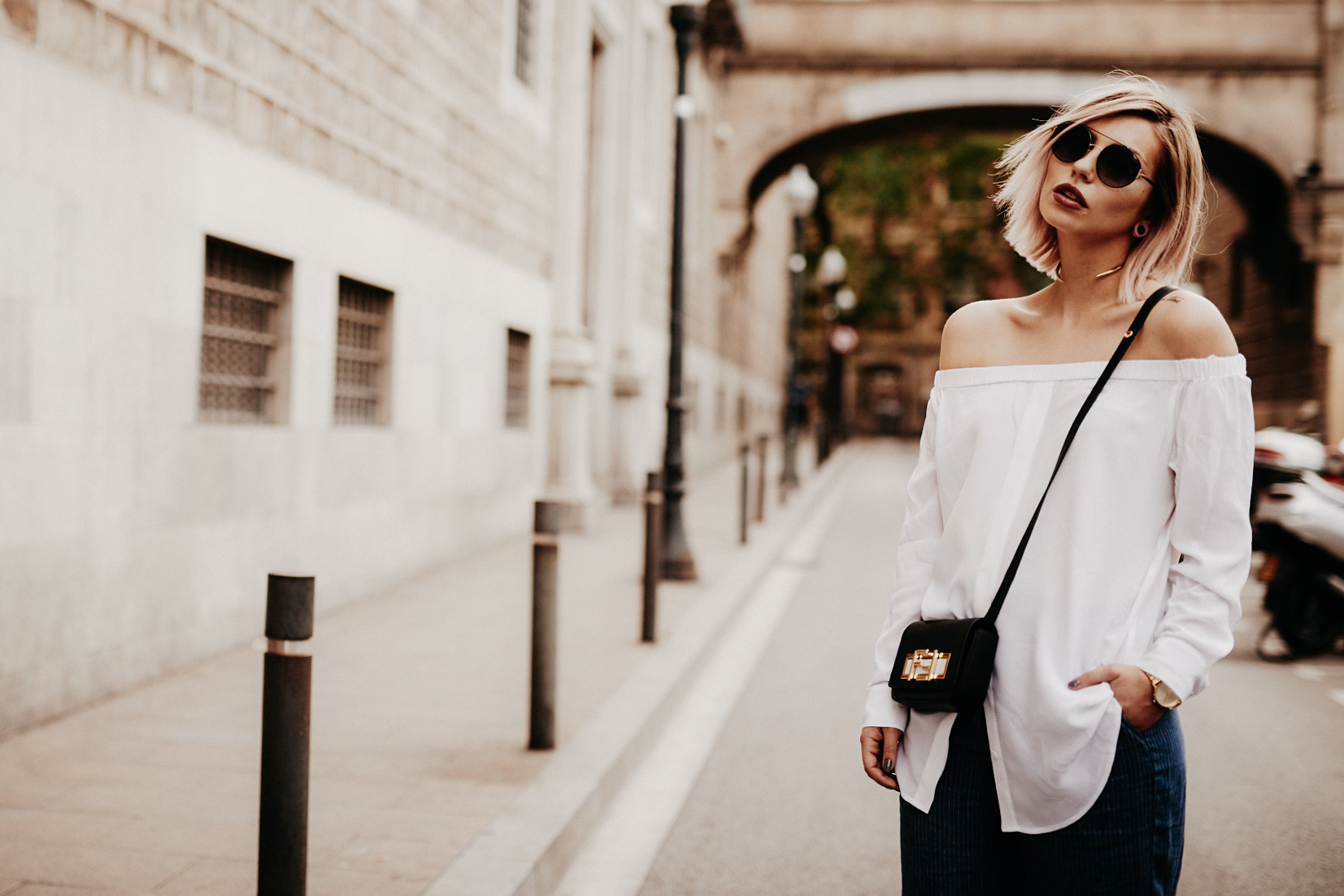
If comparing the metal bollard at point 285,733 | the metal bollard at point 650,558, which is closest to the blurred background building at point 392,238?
the metal bollard at point 285,733

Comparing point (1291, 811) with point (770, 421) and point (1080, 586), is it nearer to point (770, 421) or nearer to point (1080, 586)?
point (1080, 586)

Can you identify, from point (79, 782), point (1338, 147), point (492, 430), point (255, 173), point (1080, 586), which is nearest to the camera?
point (1080, 586)

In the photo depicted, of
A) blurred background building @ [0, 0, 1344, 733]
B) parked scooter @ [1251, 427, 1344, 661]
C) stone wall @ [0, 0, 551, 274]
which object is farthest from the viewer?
parked scooter @ [1251, 427, 1344, 661]

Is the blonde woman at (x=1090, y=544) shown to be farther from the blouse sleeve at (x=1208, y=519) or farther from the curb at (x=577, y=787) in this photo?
the curb at (x=577, y=787)

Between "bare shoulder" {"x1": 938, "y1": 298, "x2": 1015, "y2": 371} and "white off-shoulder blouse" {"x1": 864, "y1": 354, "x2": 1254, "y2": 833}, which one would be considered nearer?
"white off-shoulder blouse" {"x1": 864, "y1": 354, "x2": 1254, "y2": 833}

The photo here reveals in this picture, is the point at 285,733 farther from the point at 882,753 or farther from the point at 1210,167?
the point at 1210,167

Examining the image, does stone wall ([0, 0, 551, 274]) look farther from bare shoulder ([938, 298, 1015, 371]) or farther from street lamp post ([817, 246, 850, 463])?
street lamp post ([817, 246, 850, 463])

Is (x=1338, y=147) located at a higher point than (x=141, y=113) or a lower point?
higher

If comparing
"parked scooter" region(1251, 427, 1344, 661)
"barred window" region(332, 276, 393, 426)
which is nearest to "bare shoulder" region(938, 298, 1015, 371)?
"parked scooter" region(1251, 427, 1344, 661)

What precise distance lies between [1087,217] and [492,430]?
9402 mm

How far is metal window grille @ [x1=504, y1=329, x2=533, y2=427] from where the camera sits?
12.2 meters

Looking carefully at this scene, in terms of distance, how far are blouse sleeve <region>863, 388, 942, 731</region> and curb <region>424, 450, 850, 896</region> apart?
5.44ft

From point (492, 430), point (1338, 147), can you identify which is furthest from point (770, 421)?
point (492, 430)

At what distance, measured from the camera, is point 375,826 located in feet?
12.5
